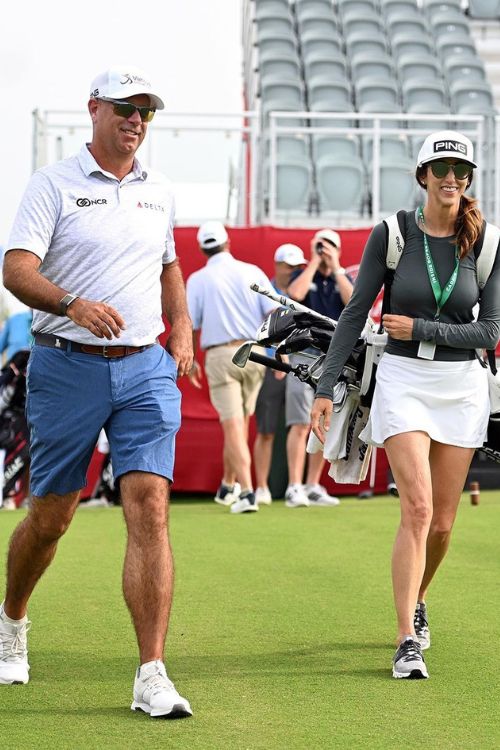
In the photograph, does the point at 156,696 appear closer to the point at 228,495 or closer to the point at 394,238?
the point at 394,238

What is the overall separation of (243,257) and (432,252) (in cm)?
854

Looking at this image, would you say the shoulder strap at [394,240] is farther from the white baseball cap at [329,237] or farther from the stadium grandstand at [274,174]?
the stadium grandstand at [274,174]

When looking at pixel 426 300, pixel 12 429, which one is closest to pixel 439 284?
pixel 426 300

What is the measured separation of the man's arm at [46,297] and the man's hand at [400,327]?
120 cm

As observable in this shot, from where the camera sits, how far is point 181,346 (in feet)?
17.3

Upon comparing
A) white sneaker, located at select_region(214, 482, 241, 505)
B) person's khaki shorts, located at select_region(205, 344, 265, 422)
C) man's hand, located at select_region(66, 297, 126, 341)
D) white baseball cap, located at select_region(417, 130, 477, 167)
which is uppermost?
white baseball cap, located at select_region(417, 130, 477, 167)

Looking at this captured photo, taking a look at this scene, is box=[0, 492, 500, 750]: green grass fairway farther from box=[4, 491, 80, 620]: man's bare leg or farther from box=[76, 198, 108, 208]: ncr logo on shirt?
box=[76, 198, 108, 208]: ncr logo on shirt

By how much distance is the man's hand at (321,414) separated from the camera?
18.6 ft

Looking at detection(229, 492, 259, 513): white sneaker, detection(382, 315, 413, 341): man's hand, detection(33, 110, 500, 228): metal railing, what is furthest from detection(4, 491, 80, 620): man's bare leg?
detection(33, 110, 500, 228): metal railing

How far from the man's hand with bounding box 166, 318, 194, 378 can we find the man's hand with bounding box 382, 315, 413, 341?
0.80 metres

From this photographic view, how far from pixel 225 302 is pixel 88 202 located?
7369 millimetres

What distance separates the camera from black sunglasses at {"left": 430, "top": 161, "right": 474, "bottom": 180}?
5.52 m

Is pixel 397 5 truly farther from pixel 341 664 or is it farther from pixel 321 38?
pixel 341 664

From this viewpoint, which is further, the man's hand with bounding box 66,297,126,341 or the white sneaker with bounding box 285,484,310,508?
the white sneaker with bounding box 285,484,310,508
